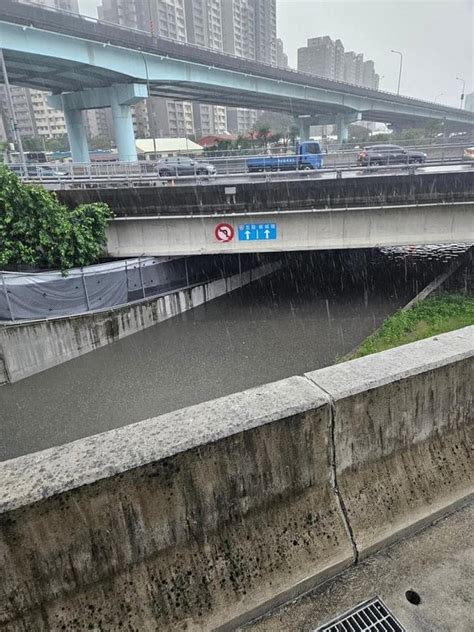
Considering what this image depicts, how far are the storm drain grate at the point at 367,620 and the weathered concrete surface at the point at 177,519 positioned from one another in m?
0.32

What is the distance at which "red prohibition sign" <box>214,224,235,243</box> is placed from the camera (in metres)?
19.1

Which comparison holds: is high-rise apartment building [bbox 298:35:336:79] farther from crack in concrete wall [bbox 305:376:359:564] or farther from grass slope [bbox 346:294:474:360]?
crack in concrete wall [bbox 305:376:359:564]

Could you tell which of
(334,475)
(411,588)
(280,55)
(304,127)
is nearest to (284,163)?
(334,475)

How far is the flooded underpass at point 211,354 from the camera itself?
12.4 m

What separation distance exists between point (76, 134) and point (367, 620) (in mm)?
47738

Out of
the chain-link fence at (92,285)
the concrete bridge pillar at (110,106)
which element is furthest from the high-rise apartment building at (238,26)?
the chain-link fence at (92,285)

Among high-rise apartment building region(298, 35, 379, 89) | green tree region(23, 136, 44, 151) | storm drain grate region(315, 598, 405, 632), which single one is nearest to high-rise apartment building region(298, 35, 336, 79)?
high-rise apartment building region(298, 35, 379, 89)

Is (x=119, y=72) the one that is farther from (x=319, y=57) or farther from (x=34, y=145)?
(x=319, y=57)

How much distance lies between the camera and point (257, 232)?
753 inches

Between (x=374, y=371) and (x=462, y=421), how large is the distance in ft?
3.76

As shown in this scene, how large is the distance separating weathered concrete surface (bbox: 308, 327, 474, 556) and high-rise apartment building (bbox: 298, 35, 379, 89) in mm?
161640

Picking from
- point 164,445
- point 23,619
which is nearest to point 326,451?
point 164,445

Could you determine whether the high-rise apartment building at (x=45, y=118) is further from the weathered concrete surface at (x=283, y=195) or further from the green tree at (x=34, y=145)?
the weathered concrete surface at (x=283, y=195)

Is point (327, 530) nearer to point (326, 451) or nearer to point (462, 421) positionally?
point (326, 451)
